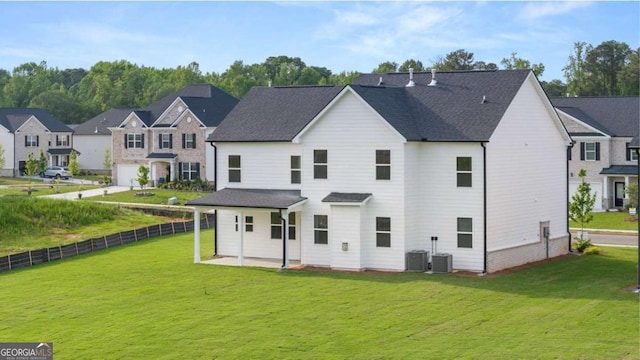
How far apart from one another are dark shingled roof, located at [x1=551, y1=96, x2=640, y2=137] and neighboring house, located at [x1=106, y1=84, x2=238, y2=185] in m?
28.8

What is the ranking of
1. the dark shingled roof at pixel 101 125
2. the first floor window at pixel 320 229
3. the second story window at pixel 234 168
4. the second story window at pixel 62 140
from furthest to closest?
the second story window at pixel 62 140
the dark shingled roof at pixel 101 125
the second story window at pixel 234 168
the first floor window at pixel 320 229

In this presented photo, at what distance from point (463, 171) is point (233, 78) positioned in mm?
111221

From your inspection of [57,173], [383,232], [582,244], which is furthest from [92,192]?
[582,244]

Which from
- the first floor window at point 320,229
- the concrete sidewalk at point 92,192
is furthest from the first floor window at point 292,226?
the concrete sidewalk at point 92,192

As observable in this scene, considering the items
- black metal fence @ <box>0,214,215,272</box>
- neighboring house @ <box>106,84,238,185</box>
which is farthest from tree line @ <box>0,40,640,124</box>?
black metal fence @ <box>0,214,215,272</box>

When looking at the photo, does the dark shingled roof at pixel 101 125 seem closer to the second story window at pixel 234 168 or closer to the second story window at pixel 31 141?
Result: the second story window at pixel 31 141

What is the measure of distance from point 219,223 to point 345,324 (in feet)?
52.9

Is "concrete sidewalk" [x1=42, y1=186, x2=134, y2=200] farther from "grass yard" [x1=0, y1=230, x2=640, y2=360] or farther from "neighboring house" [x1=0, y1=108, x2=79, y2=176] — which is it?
"grass yard" [x1=0, y1=230, x2=640, y2=360]

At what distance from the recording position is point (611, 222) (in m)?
55.1

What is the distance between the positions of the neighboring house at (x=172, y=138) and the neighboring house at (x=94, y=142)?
1919cm

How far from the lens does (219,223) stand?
41.3 metres

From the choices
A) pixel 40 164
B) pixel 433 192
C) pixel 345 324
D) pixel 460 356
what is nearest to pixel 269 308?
pixel 345 324

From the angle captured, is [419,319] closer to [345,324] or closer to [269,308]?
[345,324]

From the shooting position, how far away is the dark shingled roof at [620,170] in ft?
200
